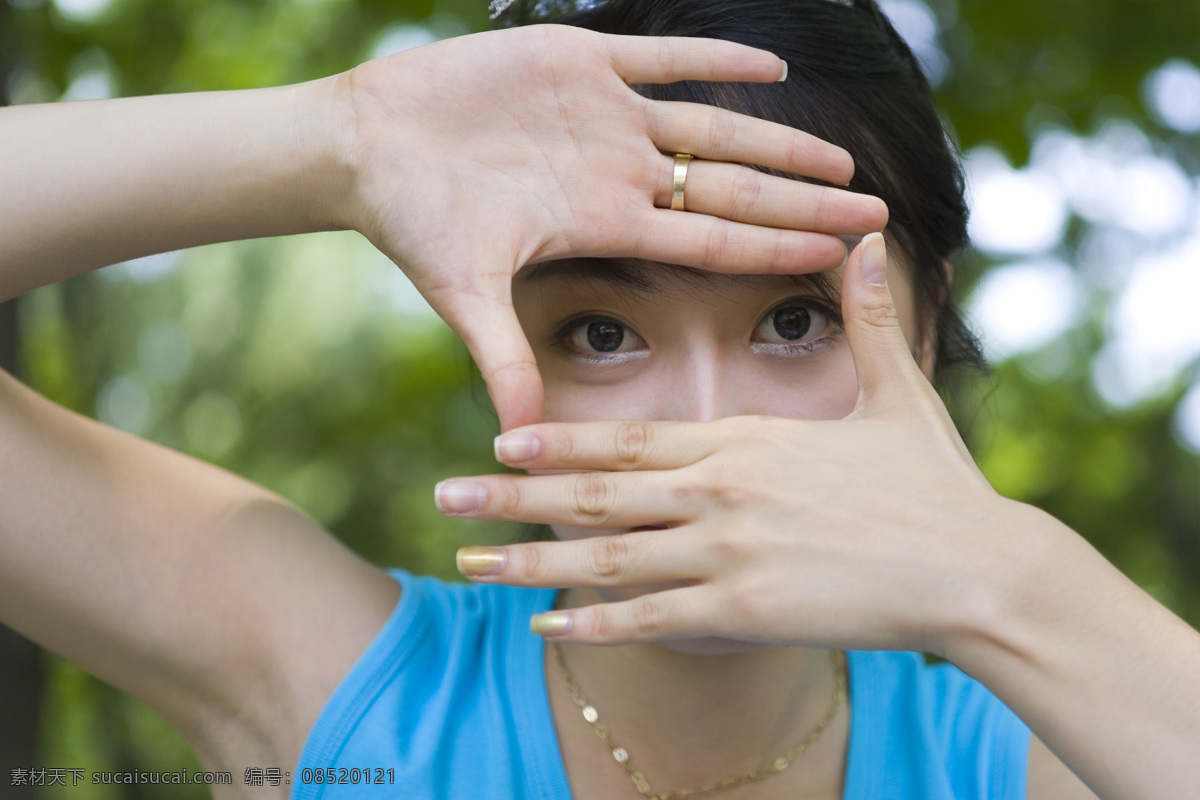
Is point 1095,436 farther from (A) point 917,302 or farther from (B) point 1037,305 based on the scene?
(A) point 917,302

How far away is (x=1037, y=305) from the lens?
14.1 ft

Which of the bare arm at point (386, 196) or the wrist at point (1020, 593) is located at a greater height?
the bare arm at point (386, 196)

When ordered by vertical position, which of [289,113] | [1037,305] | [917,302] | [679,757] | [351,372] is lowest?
[679,757]

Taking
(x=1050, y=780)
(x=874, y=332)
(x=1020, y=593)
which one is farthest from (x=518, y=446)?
(x=1050, y=780)

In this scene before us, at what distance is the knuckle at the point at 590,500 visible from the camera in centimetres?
121

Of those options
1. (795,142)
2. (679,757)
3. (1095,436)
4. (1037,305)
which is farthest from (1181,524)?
(795,142)

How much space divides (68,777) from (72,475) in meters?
2.57

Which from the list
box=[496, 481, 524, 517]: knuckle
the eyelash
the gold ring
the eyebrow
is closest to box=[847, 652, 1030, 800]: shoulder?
the eyelash

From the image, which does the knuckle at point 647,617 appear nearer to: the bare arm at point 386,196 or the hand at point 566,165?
the bare arm at point 386,196

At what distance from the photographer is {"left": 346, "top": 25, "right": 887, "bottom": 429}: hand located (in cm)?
132

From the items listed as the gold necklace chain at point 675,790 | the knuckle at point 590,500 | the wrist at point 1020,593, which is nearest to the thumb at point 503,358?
the knuckle at point 590,500

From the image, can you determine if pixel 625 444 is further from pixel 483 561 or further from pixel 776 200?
pixel 776 200

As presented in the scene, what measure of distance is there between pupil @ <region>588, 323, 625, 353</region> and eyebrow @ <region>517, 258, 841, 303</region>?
0.09m

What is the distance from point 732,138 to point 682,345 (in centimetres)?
33
